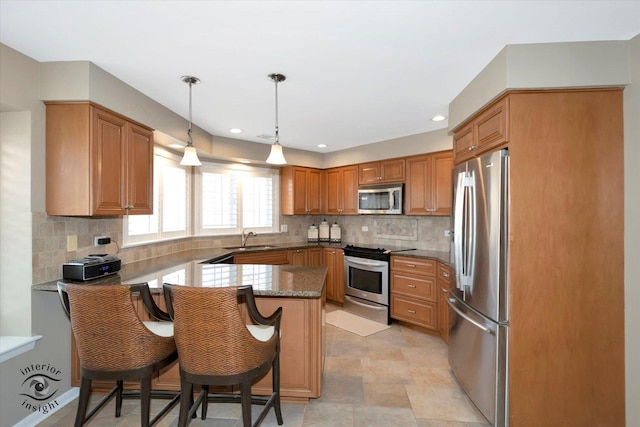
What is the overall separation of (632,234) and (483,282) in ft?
2.80

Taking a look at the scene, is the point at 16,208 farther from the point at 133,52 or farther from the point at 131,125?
the point at 133,52

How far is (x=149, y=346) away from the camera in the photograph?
1710mm

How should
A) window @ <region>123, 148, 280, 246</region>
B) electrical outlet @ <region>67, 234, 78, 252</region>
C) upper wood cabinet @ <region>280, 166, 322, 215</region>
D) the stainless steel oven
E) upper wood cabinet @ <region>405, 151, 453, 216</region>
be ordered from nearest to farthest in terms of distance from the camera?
electrical outlet @ <region>67, 234, 78, 252</region>, window @ <region>123, 148, 280, 246</region>, upper wood cabinet @ <region>405, 151, 453, 216</region>, the stainless steel oven, upper wood cabinet @ <region>280, 166, 322, 215</region>

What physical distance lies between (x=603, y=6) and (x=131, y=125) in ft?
10.6

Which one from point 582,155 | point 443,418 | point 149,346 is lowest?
point 443,418

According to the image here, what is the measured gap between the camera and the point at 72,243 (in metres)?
2.39

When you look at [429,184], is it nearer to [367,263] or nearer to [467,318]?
[367,263]

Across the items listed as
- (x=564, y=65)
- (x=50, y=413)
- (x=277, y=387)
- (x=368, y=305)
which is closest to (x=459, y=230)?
(x=564, y=65)

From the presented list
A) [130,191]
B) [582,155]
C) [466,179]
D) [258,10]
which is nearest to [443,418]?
[466,179]

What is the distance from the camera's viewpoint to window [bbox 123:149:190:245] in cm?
326

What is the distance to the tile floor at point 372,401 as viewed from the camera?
209 cm

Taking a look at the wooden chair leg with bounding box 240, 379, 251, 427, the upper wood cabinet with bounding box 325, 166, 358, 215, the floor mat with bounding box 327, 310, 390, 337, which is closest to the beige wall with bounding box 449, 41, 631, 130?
the wooden chair leg with bounding box 240, 379, 251, 427

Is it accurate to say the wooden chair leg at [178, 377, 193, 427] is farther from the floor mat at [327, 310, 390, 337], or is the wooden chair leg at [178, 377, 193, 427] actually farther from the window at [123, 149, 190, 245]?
the floor mat at [327, 310, 390, 337]

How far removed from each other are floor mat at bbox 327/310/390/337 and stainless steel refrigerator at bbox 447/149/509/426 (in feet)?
4.41
